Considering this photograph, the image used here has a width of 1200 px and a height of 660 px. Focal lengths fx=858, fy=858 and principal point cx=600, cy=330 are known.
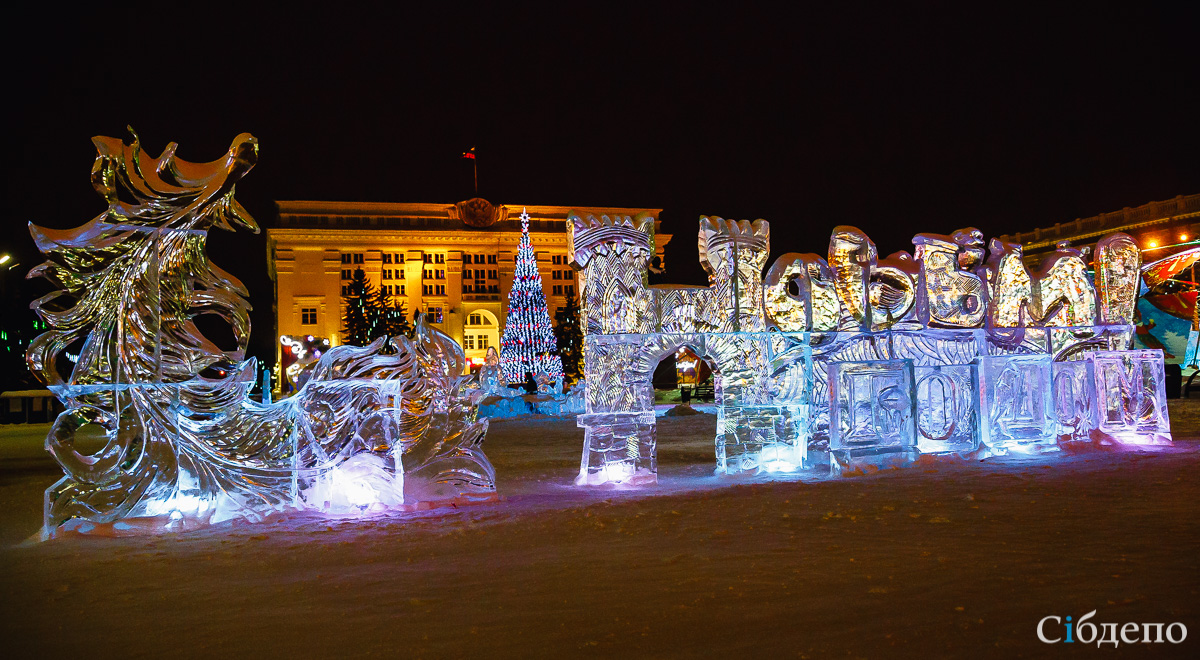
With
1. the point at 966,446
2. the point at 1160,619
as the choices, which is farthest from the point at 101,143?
the point at 966,446

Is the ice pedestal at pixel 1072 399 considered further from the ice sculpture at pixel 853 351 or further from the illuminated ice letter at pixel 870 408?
the illuminated ice letter at pixel 870 408

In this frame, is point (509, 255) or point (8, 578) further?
point (509, 255)

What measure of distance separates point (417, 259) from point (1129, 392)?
166 ft

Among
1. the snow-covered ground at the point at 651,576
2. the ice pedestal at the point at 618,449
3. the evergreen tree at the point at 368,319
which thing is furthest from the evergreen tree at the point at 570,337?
the snow-covered ground at the point at 651,576

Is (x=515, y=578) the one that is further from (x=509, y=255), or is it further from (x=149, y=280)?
(x=509, y=255)

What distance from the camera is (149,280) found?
7.34 m

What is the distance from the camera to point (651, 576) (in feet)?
15.4

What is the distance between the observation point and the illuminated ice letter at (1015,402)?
998cm

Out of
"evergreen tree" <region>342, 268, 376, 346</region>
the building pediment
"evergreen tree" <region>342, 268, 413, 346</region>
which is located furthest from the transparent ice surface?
the building pediment

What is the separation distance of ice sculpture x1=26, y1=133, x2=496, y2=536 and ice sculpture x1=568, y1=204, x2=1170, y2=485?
5.70 ft

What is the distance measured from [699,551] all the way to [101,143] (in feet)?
18.8

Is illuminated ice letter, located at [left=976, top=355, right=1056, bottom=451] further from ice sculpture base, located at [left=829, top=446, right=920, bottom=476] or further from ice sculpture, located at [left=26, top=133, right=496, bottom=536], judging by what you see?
ice sculpture, located at [left=26, top=133, right=496, bottom=536]

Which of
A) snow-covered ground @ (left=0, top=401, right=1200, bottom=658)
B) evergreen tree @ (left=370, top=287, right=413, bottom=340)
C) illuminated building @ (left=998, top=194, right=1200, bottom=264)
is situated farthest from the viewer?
evergreen tree @ (left=370, top=287, right=413, bottom=340)

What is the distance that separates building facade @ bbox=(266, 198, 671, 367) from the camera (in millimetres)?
56000
